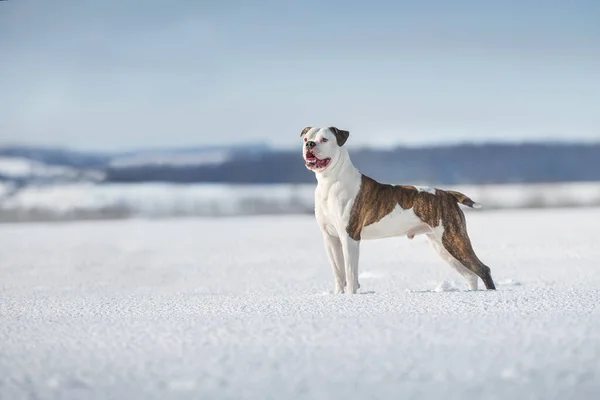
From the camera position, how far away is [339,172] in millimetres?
5168

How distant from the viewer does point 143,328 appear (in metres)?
3.78

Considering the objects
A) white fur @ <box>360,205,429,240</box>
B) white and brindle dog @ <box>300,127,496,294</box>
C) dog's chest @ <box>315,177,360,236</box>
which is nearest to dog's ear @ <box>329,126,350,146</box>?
white and brindle dog @ <box>300,127,496,294</box>

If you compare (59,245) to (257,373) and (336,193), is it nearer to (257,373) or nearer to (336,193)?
(336,193)

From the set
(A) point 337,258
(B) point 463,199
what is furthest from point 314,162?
(B) point 463,199

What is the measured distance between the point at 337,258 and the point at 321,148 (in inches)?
33.4

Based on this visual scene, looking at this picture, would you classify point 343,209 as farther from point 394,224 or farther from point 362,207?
point 394,224

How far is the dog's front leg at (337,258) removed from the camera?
17.5ft

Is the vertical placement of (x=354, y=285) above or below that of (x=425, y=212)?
below

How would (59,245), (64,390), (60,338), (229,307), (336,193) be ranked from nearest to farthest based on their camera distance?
(64,390) → (60,338) → (229,307) → (336,193) → (59,245)

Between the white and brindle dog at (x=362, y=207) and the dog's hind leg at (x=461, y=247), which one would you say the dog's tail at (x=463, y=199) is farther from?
the dog's hind leg at (x=461, y=247)

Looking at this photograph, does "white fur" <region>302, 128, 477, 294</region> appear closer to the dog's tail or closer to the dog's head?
the dog's head

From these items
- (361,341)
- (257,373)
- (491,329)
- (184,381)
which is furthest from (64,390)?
(491,329)

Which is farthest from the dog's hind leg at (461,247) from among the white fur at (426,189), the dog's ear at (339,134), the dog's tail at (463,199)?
the dog's ear at (339,134)

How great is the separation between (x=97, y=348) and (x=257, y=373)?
886 mm
